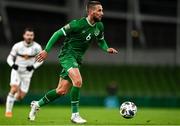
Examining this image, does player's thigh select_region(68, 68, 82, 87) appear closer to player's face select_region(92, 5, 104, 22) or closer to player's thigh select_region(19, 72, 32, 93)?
player's face select_region(92, 5, 104, 22)

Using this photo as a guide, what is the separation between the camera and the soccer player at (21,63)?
2027 cm

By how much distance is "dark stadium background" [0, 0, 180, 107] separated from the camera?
1593 inches

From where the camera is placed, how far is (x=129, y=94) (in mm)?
37750

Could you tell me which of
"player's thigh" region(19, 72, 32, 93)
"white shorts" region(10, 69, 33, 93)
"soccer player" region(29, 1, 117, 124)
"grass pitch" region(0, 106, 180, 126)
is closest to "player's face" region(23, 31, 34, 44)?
"white shorts" region(10, 69, 33, 93)

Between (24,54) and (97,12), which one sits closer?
(97,12)

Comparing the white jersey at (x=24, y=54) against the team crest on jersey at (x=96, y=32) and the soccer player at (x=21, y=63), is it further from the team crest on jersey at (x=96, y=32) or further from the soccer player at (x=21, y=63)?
the team crest on jersey at (x=96, y=32)

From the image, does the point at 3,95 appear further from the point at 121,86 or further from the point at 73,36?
the point at 73,36

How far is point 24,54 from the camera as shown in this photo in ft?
67.7

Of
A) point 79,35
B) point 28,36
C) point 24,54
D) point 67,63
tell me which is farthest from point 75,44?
point 24,54

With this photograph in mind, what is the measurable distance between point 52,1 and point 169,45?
25.9 ft

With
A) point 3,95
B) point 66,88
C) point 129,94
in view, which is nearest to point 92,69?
point 129,94

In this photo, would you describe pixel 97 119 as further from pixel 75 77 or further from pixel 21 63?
pixel 21 63

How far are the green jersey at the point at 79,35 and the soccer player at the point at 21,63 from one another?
468 cm

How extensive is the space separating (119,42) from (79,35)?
28.1m
